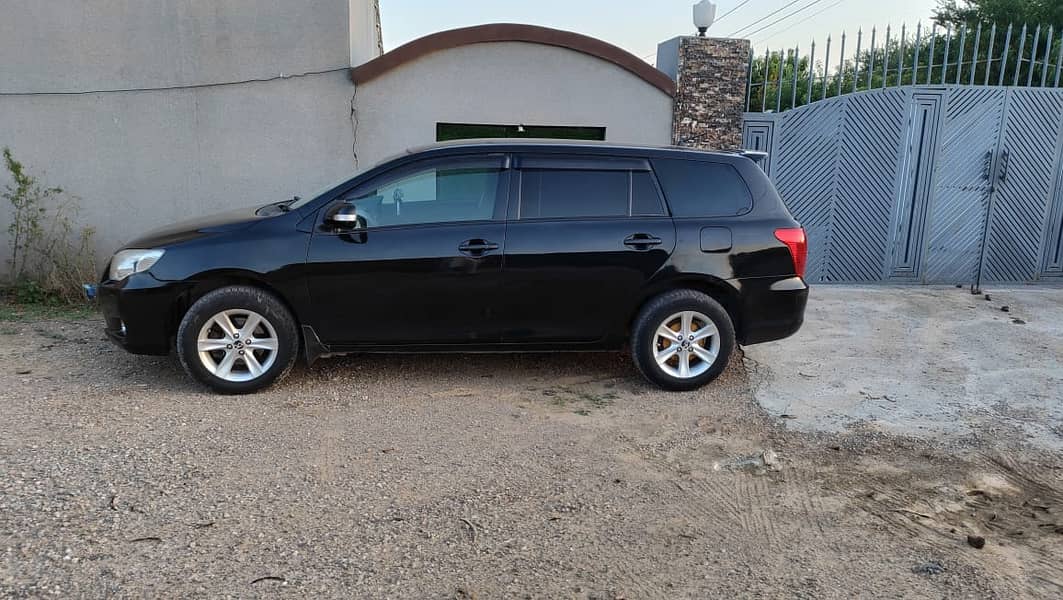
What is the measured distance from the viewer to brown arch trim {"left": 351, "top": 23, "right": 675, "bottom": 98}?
8.58 m

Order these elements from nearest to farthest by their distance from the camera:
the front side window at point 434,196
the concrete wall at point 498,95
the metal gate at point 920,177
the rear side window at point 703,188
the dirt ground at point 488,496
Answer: the dirt ground at point 488,496 < the front side window at point 434,196 < the rear side window at point 703,188 < the concrete wall at point 498,95 < the metal gate at point 920,177

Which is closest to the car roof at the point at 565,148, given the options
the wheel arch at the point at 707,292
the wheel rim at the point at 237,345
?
the wheel arch at the point at 707,292

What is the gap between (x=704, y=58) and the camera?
30.1 feet

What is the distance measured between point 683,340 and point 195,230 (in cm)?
353

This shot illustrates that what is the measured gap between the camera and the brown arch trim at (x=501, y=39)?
28.1 ft

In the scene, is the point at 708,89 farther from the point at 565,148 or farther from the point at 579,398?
the point at 579,398

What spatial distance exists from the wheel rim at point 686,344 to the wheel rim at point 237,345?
2.71m

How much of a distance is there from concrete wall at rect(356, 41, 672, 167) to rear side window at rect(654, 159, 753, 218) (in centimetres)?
350

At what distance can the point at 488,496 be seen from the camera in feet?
13.0

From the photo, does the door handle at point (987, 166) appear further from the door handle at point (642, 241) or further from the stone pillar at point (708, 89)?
the door handle at point (642, 241)

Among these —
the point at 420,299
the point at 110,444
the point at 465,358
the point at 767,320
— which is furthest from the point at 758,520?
the point at 110,444

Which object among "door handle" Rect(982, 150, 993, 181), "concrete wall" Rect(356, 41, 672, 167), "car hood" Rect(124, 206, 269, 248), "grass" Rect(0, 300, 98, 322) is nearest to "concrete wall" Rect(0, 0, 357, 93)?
"concrete wall" Rect(356, 41, 672, 167)

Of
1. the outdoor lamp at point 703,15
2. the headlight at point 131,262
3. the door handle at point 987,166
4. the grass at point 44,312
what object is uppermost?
the outdoor lamp at point 703,15

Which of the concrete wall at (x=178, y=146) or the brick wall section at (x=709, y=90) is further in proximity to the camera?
the brick wall section at (x=709, y=90)
